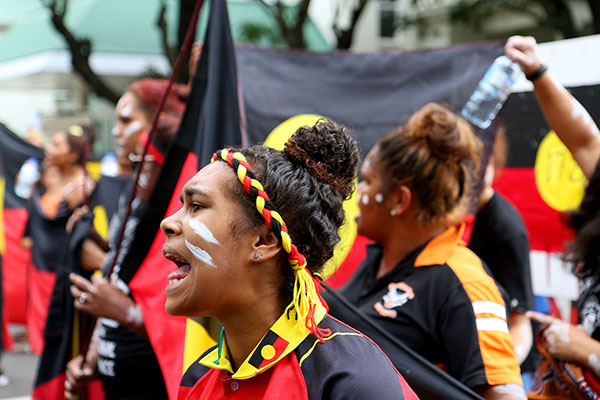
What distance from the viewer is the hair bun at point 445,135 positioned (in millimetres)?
2652

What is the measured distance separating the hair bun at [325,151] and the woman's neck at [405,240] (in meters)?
0.98

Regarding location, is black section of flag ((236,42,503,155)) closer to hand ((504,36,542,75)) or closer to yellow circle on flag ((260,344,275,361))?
hand ((504,36,542,75))

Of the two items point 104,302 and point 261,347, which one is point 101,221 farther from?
point 261,347

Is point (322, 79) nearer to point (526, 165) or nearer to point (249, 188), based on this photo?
point (526, 165)

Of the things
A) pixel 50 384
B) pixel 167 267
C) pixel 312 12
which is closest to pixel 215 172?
pixel 167 267

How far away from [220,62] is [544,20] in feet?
31.9

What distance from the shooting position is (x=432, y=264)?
2457mm

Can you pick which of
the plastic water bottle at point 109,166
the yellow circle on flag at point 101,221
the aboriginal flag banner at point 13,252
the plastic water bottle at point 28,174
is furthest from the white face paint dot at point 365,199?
the aboriginal flag banner at point 13,252

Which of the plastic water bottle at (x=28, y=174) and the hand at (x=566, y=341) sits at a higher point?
the hand at (x=566, y=341)

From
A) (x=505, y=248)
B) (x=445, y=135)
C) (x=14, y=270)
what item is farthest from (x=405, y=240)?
(x=14, y=270)

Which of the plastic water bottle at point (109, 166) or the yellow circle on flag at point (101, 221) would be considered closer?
the yellow circle on flag at point (101, 221)

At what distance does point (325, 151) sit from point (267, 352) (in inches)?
19.8

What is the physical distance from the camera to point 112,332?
9.73ft

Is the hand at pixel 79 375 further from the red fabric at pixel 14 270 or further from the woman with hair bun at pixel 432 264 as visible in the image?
the red fabric at pixel 14 270
